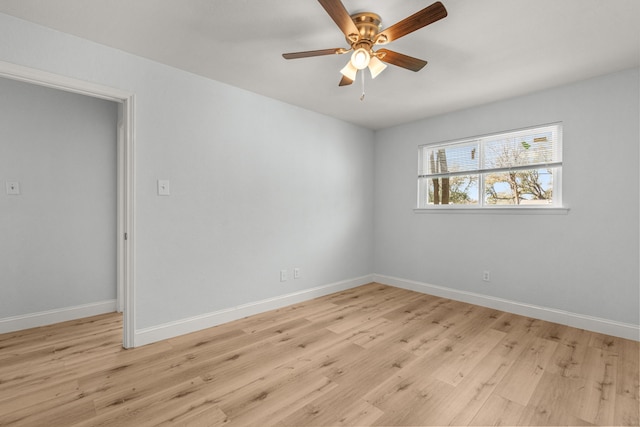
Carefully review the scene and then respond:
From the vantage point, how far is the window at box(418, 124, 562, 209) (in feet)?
10.4

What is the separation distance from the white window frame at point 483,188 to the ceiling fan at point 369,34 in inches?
78.2

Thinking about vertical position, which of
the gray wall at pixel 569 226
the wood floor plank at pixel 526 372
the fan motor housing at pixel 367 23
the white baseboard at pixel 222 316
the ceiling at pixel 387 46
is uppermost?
the ceiling at pixel 387 46

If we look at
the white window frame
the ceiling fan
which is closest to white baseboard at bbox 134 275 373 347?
the white window frame

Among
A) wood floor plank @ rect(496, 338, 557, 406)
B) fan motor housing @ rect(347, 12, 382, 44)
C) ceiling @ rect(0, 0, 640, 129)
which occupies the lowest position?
wood floor plank @ rect(496, 338, 557, 406)

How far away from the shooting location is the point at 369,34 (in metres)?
1.95

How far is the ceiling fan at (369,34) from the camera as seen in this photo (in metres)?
1.59

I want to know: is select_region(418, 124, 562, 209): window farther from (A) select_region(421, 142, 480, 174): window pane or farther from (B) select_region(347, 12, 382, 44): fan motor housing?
(B) select_region(347, 12, 382, 44): fan motor housing

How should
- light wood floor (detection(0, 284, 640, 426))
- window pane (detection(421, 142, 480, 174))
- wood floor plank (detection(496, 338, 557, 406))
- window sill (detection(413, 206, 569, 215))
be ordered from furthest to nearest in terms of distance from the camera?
window pane (detection(421, 142, 480, 174))
window sill (detection(413, 206, 569, 215))
wood floor plank (detection(496, 338, 557, 406))
light wood floor (detection(0, 284, 640, 426))

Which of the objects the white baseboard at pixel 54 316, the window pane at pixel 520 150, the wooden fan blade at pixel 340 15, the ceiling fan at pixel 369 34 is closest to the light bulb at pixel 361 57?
the ceiling fan at pixel 369 34

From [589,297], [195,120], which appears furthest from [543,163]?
[195,120]

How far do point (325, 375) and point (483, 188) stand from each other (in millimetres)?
2890

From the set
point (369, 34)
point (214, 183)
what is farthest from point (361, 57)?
point (214, 183)

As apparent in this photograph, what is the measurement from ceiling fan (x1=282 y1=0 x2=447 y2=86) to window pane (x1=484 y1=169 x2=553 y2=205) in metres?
2.09

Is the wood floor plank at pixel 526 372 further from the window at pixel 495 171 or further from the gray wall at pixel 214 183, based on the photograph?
the gray wall at pixel 214 183
